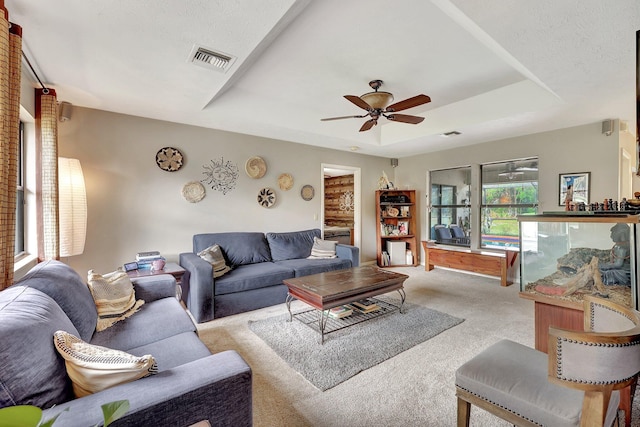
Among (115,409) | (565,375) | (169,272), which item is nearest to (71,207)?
(169,272)

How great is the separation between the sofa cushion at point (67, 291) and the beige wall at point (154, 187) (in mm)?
1725

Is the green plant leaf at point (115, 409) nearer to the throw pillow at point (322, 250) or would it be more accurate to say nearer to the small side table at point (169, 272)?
the small side table at point (169, 272)

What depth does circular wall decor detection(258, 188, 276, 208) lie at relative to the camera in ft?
15.3

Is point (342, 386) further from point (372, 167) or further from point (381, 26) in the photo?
point (372, 167)

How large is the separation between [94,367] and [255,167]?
3.71 m

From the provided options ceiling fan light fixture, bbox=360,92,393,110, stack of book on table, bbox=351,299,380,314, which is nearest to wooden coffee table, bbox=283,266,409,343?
stack of book on table, bbox=351,299,380,314

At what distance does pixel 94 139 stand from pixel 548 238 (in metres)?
4.64

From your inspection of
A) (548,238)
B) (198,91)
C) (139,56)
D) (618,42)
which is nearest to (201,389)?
(548,238)

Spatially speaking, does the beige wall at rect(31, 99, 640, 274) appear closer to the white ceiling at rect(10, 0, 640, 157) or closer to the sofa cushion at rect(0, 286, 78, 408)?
the white ceiling at rect(10, 0, 640, 157)

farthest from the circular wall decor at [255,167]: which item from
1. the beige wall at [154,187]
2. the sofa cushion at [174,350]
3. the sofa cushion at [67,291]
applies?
the sofa cushion at [174,350]

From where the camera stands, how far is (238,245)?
407cm

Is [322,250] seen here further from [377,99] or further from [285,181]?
[377,99]

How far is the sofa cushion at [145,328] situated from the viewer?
1.81m

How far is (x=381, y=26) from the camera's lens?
2234 mm
